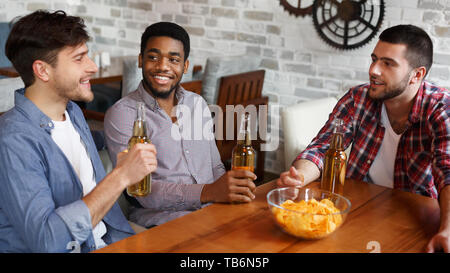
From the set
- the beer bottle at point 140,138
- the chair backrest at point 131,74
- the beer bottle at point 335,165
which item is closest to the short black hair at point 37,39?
the beer bottle at point 140,138

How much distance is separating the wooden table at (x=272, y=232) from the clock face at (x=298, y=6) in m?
2.21

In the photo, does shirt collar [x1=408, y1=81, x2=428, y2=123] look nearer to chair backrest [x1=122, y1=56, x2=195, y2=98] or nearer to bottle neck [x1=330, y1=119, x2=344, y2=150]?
bottle neck [x1=330, y1=119, x2=344, y2=150]

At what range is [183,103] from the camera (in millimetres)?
1935

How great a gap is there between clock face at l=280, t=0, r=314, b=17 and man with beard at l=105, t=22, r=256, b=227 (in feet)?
5.66

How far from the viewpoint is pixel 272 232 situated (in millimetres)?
1210

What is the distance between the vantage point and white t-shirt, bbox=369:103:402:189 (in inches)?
71.5

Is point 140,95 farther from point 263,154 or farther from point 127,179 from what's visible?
point 263,154

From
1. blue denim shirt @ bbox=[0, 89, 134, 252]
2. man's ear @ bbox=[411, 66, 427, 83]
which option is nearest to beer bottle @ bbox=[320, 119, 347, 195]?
man's ear @ bbox=[411, 66, 427, 83]

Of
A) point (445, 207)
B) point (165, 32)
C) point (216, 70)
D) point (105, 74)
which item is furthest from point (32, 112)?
point (105, 74)

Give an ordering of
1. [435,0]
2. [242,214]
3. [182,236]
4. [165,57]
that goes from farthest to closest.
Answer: [435,0]
[165,57]
[242,214]
[182,236]
